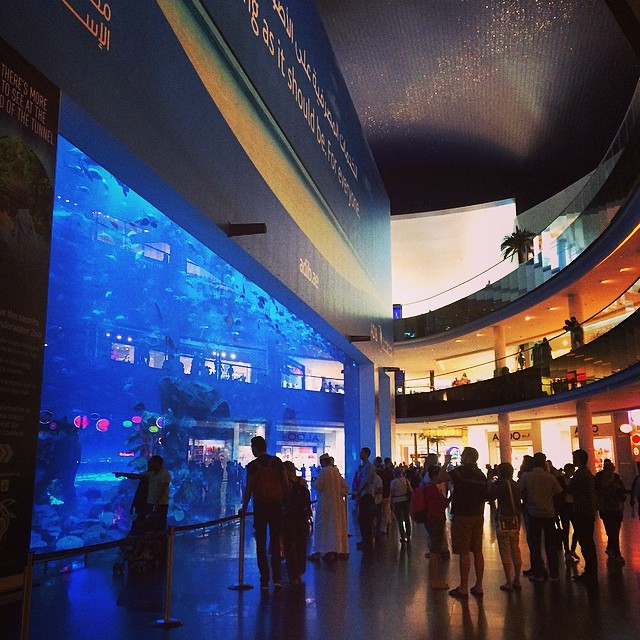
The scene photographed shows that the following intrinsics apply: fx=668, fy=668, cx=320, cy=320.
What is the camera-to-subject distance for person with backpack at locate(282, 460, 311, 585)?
765 centimetres

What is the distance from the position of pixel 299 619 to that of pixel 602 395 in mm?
17297

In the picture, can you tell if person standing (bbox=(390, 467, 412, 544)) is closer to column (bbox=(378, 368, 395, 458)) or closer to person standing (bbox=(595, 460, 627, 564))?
person standing (bbox=(595, 460, 627, 564))

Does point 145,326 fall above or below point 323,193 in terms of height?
below

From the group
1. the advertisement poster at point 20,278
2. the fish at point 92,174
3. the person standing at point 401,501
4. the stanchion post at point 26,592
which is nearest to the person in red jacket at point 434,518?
the person standing at point 401,501

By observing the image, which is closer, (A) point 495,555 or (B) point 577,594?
(B) point 577,594

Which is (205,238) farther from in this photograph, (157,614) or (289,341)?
(289,341)

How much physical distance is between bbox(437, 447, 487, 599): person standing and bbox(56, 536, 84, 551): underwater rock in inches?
280

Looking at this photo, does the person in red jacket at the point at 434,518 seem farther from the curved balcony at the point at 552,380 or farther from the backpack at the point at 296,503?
the curved balcony at the point at 552,380

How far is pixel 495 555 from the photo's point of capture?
34.6 feet

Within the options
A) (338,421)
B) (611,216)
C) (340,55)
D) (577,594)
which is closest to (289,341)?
(338,421)

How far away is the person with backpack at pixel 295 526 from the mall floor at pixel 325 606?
0.78ft

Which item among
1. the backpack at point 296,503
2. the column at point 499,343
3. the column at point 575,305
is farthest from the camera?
the column at point 499,343

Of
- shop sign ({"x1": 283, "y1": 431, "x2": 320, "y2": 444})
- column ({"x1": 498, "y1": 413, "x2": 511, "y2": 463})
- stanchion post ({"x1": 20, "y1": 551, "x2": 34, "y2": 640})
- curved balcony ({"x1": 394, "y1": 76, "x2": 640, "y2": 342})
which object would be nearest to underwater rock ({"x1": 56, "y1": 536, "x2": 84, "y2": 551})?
shop sign ({"x1": 283, "y1": 431, "x2": 320, "y2": 444})

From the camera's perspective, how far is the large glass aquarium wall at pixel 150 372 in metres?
12.1
